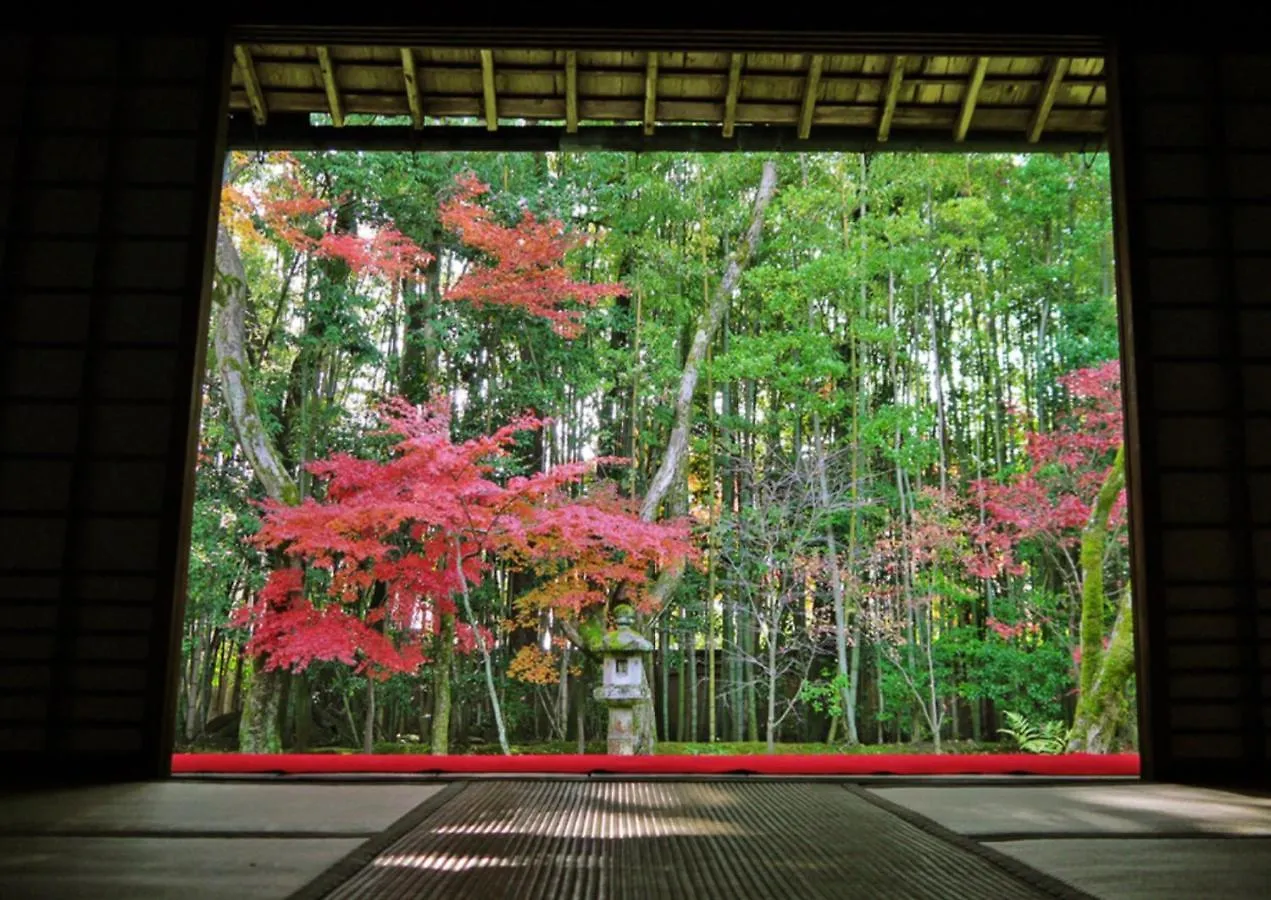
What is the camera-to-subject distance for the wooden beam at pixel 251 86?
3.88 m

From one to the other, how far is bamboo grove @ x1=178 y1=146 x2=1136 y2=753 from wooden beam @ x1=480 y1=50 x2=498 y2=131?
3982 millimetres

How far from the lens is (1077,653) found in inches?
327

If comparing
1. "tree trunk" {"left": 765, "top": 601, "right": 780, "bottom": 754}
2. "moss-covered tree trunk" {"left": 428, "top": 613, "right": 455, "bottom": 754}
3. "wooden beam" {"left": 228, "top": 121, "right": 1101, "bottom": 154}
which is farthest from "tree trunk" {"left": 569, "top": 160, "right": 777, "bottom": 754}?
"wooden beam" {"left": 228, "top": 121, "right": 1101, "bottom": 154}

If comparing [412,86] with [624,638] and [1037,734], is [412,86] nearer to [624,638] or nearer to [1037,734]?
[624,638]

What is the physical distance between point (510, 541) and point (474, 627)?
838mm

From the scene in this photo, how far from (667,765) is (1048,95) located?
3.06 metres

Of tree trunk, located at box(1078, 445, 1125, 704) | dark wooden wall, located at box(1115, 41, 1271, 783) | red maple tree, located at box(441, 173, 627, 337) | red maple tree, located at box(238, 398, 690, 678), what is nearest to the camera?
dark wooden wall, located at box(1115, 41, 1271, 783)

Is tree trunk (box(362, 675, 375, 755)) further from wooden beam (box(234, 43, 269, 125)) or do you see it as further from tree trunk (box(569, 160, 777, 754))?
wooden beam (box(234, 43, 269, 125))

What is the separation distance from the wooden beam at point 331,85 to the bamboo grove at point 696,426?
12.9ft

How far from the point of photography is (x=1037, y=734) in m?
8.73

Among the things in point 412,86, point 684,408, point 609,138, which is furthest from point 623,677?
point 412,86

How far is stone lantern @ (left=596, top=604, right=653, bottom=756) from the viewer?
7691 millimetres

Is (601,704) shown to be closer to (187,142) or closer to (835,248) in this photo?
(835,248)

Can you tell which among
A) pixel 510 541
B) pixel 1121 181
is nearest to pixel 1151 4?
pixel 1121 181
